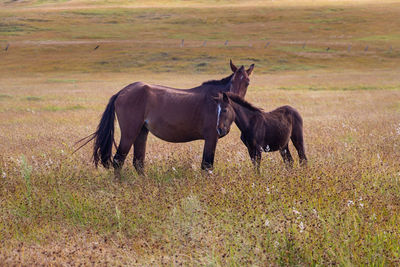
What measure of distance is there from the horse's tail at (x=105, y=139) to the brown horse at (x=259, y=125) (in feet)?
6.78

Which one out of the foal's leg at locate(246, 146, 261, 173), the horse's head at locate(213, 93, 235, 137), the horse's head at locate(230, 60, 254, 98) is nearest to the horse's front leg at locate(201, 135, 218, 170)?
the horse's head at locate(213, 93, 235, 137)

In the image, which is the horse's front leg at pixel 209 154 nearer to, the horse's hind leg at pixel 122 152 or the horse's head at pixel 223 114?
the horse's head at pixel 223 114

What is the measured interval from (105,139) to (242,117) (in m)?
2.51

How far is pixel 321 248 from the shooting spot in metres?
4.18

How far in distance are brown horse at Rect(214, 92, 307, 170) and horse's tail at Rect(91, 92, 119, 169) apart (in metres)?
2.07

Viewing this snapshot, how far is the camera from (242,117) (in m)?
7.64

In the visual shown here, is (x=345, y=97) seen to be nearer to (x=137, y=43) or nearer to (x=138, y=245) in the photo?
(x=138, y=245)

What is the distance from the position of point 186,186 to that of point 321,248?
8.32 ft

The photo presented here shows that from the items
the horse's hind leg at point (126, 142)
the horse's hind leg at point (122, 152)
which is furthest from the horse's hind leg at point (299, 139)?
the horse's hind leg at point (122, 152)

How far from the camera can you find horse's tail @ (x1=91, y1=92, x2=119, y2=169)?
26.3ft

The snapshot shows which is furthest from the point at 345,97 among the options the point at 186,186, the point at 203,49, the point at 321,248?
A: the point at 203,49

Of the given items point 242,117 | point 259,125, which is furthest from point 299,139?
point 242,117

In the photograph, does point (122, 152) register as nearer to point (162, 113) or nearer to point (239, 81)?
point (162, 113)

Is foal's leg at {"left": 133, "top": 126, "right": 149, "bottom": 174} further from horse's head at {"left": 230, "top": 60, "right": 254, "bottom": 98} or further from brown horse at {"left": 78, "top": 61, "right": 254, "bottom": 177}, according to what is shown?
horse's head at {"left": 230, "top": 60, "right": 254, "bottom": 98}
